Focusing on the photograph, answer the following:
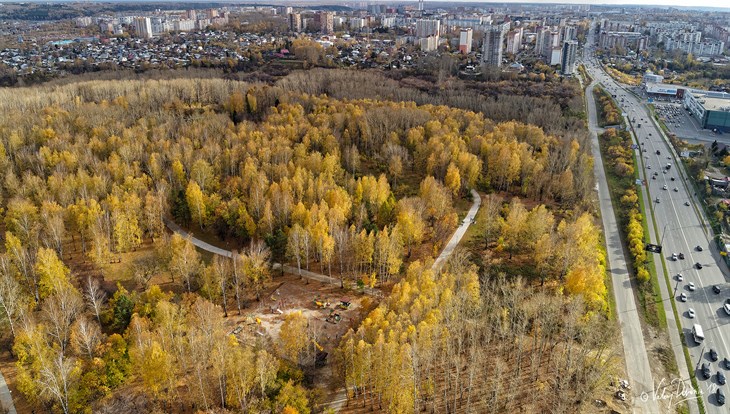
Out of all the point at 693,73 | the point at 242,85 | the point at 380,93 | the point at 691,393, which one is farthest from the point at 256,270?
the point at 693,73

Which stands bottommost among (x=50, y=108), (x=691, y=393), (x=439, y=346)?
(x=691, y=393)

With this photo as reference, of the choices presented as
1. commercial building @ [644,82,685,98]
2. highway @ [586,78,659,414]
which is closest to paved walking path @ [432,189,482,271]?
highway @ [586,78,659,414]

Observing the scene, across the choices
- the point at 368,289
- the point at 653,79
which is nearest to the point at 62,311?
the point at 368,289

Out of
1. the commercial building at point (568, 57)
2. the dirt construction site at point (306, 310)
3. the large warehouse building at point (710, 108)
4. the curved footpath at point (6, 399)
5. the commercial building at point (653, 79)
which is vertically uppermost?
the commercial building at point (568, 57)

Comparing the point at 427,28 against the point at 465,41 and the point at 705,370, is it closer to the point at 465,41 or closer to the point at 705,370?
the point at 465,41

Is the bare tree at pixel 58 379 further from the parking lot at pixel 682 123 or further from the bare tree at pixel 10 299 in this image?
the parking lot at pixel 682 123

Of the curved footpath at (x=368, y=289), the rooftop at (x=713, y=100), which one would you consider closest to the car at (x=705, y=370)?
the curved footpath at (x=368, y=289)

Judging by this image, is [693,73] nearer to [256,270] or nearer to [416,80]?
[416,80]
